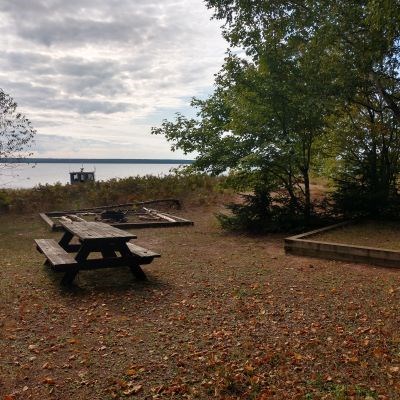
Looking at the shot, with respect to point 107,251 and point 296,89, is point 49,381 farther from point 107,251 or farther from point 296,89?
point 296,89

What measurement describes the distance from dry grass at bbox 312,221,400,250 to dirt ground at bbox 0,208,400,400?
133cm

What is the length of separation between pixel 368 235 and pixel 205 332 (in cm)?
660

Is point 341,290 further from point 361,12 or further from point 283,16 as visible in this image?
point 283,16

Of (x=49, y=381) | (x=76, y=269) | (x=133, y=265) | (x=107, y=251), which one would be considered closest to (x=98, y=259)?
(x=76, y=269)

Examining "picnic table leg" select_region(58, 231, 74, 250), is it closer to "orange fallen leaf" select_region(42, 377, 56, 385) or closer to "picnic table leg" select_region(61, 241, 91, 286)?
"picnic table leg" select_region(61, 241, 91, 286)

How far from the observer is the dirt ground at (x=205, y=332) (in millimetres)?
3660

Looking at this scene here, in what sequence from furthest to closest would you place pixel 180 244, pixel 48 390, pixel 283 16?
pixel 283 16 → pixel 180 244 → pixel 48 390

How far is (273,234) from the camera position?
11.9 meters

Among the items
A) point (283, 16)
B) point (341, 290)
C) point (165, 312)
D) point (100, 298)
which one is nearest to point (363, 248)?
point (341, 290)

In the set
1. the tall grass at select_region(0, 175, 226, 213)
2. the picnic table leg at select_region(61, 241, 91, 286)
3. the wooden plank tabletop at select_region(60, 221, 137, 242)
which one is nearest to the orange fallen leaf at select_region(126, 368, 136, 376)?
the wooden plank tabletop at select_region(60, 221, 137, 242)

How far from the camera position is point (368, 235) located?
9.94 metres

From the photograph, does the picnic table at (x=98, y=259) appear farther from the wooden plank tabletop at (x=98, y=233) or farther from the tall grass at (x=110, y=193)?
the tall grass at (x=110, y=193)

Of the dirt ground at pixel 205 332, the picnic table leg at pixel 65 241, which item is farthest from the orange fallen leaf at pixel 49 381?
the picnic table leg at pixel 65 241

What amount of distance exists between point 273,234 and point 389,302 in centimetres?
621
